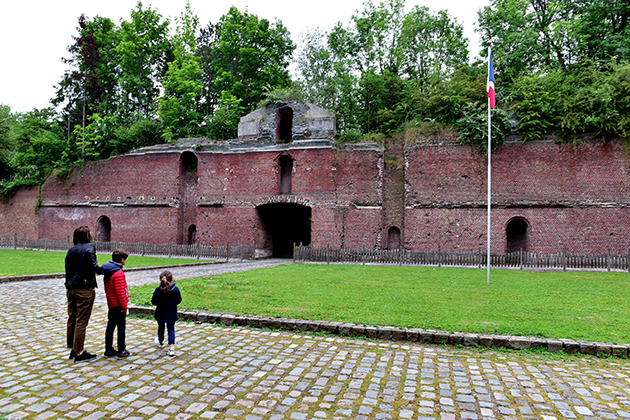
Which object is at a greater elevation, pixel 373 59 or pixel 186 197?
pixel 373 59

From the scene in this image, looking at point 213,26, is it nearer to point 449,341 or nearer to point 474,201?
point 474,201

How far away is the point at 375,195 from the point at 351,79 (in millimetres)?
14028

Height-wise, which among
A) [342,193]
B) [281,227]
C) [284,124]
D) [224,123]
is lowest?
[281,227]

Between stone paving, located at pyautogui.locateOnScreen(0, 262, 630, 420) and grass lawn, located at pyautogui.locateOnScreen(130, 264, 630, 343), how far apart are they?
1025mm

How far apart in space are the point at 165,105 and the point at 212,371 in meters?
33.8

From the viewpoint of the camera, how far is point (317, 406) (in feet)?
13.2

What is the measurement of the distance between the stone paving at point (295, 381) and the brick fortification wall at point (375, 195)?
60.8ft

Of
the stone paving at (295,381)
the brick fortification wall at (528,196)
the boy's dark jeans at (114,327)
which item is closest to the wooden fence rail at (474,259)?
the brick fortification wall at (528,196)

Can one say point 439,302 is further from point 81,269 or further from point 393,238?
point 393,238

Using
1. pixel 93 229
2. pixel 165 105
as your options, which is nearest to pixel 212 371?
pixel 93 229

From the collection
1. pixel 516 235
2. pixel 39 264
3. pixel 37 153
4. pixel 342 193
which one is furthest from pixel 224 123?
pixel 516 235

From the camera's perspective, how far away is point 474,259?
2005 cm

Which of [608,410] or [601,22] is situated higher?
[601,22]

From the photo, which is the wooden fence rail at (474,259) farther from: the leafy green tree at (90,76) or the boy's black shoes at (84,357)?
the leafy green tree at (90,76)
